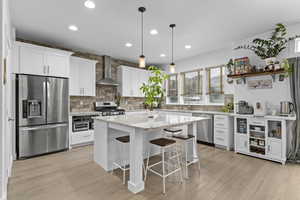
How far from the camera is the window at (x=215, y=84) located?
4694 millimetres

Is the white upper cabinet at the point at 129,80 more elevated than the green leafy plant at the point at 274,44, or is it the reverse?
the green leafy plant at the point at 274,44

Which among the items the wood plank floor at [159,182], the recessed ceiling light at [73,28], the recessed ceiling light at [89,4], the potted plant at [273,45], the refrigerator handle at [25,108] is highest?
the recessed ceiling light at [73,28]

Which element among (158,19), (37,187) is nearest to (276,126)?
(158,19)

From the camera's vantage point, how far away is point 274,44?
3303 millimetres

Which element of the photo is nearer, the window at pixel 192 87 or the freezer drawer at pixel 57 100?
the freezer drawer at pixel 57 100

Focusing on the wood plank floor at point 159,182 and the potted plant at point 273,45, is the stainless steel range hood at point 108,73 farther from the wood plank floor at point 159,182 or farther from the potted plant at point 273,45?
the potted plant at point 273,45

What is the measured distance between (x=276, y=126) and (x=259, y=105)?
0.54 meters

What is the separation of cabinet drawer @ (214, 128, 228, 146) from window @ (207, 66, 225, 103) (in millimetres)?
1175

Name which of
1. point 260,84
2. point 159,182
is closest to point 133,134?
point 159,182

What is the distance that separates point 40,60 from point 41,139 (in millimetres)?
1826

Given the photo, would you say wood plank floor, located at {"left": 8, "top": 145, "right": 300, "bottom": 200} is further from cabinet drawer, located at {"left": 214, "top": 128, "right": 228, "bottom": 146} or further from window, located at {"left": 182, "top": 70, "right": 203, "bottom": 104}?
window, located at {"left": 182, "top": 70, "right": 203, "bottom": 104}

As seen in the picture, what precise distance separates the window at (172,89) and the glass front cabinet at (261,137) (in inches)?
112

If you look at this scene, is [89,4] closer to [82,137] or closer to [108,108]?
[82,137]

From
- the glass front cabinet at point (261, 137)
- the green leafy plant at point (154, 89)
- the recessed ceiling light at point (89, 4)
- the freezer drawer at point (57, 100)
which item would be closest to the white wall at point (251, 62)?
the glass front cabinet at point (261, 137)
